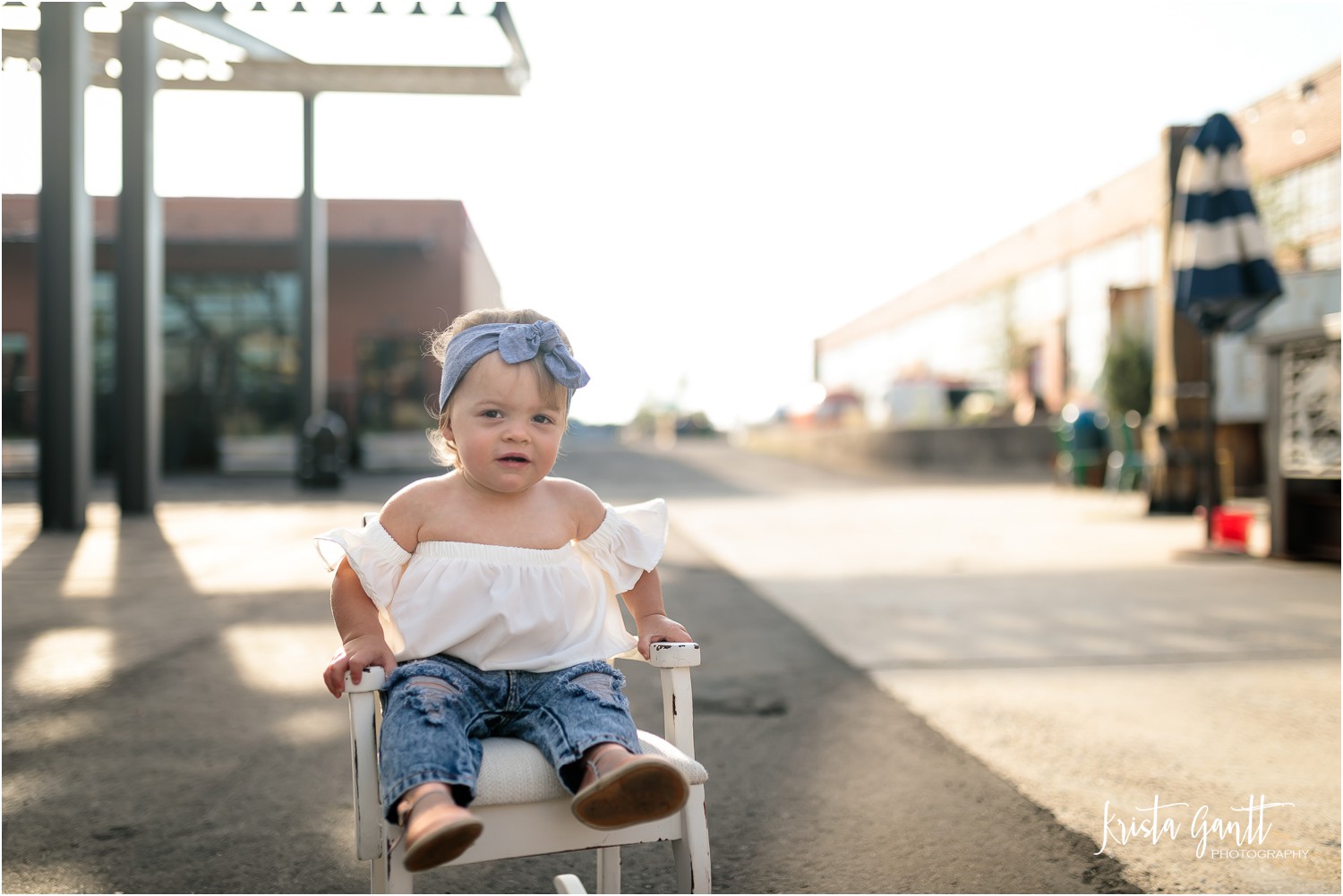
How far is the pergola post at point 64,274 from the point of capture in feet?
31.9

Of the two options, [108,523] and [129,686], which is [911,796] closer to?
[129,686]

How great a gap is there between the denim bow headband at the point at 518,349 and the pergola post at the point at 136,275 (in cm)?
1092

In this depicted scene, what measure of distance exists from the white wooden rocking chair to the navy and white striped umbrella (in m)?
7.21

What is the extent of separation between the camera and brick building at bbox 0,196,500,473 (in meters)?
22.7

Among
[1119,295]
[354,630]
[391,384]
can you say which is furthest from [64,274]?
[1119,295]

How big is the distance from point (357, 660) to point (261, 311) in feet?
80.1

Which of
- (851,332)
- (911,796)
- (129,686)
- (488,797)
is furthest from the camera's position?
(851,332)

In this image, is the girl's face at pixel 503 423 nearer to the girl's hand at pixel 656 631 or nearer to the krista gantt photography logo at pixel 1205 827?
the girl's hand at pixel 656 631

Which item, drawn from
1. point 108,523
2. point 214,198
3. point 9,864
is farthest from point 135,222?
point 214,198

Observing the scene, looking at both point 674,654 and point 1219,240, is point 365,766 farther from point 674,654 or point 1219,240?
point 1219,240

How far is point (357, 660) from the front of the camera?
6.14ft

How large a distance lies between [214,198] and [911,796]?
2682cm

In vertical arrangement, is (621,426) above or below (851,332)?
below

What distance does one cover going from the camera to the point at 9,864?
8.10 feet
